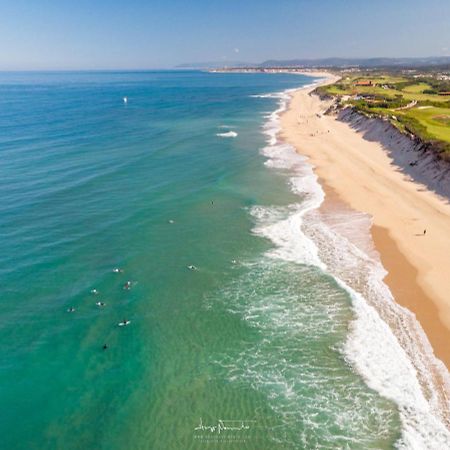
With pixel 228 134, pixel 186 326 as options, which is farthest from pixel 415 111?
pixel 186 326

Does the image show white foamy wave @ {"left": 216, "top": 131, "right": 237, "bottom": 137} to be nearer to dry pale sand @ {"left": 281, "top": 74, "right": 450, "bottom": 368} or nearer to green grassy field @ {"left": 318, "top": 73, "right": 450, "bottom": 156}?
dry pale sand @ {"left": 281, "top": 74, "right": 450, "bottom": 368}

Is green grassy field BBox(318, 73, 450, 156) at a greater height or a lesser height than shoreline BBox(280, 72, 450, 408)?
greater

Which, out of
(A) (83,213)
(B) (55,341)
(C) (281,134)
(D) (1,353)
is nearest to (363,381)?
(B) (55,341)

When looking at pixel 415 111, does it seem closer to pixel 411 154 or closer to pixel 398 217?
pixel 411 154

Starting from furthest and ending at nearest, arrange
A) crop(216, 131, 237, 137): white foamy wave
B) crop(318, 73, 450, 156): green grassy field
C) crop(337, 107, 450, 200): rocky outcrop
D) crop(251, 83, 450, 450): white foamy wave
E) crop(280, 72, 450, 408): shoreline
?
crop(216, 131, 237, 137): white foamy wave < crop(318, 73, 450, 156): green grassy field < crop(337, 107, 450, 200): rocky outcrop < crop(280, 72, 450, 408): shoreline < crop(251, 83, 450, 450): white foamy wave

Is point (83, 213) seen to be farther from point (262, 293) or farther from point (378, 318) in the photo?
point (378, 318)

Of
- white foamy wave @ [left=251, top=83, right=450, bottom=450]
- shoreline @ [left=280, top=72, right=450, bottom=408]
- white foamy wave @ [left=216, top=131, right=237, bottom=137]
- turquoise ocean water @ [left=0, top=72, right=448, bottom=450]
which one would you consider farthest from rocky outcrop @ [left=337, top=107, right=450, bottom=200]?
white foamy wave @ [left=216, top=131, right=237, bottom=137]

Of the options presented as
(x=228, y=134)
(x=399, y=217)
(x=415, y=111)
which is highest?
(x=415, y=111)
